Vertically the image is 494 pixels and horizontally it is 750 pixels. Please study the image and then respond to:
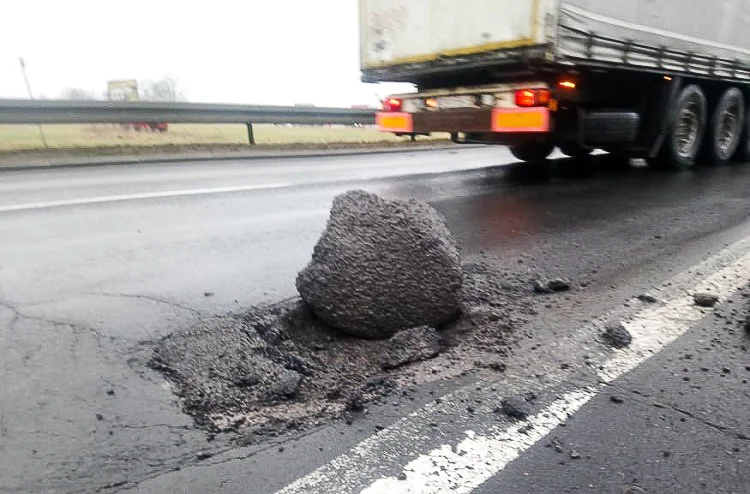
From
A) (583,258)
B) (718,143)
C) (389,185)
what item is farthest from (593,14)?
(718,143)

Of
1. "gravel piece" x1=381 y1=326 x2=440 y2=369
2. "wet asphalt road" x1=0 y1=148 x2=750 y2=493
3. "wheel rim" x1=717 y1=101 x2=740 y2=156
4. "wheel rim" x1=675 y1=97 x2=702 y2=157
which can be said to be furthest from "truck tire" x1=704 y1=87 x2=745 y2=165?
"gravel piece" x1=381 y1=326 x2=440 y2=369

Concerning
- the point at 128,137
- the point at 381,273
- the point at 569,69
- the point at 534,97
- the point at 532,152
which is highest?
the point at 569,69

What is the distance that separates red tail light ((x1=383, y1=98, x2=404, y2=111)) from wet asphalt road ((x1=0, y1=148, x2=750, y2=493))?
1.08 metres

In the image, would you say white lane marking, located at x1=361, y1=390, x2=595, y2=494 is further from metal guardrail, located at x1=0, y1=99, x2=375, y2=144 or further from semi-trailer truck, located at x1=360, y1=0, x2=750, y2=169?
metal guardrail, located at x1=0, y1=99, x2=375, y2=144

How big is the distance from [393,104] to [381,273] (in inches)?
243

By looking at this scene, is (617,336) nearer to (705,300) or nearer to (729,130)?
(705,300)

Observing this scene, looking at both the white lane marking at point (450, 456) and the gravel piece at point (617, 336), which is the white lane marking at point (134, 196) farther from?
the white lane marking at point (450, 456)

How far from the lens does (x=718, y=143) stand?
9.22 metres

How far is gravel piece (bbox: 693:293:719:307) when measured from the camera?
10.2 ft

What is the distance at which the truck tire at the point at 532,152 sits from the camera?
10.1 m

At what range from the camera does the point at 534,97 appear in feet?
21.5

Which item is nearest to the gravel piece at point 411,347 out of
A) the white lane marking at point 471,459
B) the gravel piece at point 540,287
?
the white lane marking at point 471,459

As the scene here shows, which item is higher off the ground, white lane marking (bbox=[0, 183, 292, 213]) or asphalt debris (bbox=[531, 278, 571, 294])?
asphalt debris (bbox=[531, 278, 571, 294])

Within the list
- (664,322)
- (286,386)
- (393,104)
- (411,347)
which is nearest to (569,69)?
(393,104)
